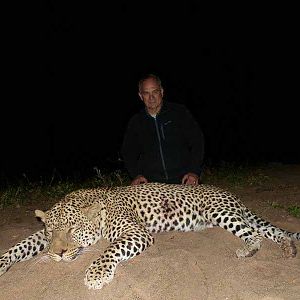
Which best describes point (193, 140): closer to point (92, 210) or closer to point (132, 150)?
point (132, 150)

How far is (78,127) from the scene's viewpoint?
1048 inches

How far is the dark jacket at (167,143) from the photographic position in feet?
22.7

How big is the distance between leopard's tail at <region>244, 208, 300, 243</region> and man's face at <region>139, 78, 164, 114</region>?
Answer: 2.06 meters

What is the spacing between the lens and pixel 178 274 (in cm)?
428

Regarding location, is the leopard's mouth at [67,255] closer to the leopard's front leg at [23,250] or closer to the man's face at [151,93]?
the leopard's front leg at [23,250]

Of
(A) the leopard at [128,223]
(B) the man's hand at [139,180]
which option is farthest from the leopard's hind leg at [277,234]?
(B) the man's hand at [139,180]

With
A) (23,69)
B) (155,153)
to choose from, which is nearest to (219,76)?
(23,69)

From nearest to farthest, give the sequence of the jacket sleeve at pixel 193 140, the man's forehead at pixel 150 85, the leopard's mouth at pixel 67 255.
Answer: the leopard's mouth at pixel 67 255 < the man's forehead at pixel 150 85 < the jacket sleeve at pixel 193 140

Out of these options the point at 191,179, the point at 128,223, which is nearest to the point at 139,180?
the point at 191,179

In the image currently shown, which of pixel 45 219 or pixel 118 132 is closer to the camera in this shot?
pixel 45 219

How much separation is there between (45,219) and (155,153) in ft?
8.12

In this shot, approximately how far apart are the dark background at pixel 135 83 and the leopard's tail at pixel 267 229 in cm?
1141

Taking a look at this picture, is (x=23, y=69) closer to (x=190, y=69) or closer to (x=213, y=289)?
(x=190, y=69)

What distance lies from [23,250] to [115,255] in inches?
42.8
